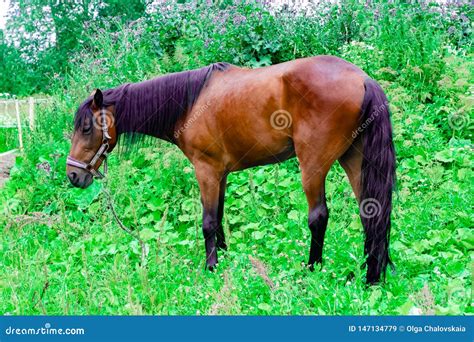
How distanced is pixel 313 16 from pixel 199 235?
4.67m

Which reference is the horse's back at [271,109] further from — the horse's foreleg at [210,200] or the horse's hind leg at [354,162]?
the horse's hind leg at [354,162]

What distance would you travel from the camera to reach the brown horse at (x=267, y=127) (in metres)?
3.67

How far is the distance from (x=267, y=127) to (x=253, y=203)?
1.66 metres

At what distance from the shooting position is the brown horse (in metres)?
3.67

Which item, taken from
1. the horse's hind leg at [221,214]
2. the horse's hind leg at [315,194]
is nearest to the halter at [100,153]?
the horse's hind leg at [221,214]

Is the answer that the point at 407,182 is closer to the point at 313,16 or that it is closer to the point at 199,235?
the point at 199,235

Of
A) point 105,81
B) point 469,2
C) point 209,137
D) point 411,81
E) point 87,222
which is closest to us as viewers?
point 209,137

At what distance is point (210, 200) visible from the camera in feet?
14.1

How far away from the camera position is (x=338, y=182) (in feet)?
19.0

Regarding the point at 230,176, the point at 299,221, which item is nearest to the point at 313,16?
the point at 230,176

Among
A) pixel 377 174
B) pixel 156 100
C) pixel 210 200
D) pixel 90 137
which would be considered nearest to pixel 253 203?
pixel 210 200

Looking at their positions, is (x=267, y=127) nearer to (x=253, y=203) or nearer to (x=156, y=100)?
(x=156, y=100)

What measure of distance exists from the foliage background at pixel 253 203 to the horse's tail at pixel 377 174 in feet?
0.63

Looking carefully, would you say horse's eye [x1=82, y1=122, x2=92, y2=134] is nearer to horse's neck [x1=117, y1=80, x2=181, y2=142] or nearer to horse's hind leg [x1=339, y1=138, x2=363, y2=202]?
horse's neck [x1=117, y1=80, x2=181, y2=142]
